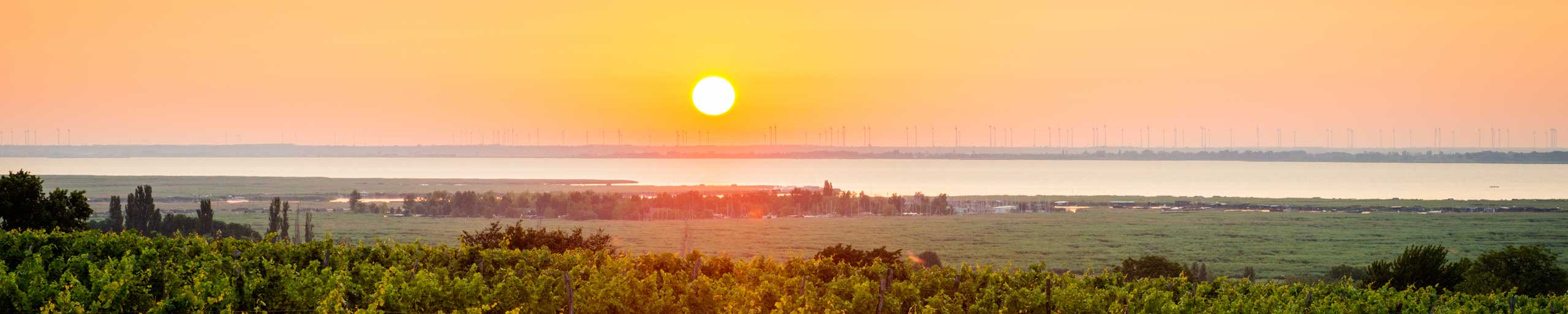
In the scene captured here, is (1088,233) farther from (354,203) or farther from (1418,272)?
(354,203)

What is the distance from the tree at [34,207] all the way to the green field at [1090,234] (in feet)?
113

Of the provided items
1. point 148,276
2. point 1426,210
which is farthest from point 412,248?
point 1426,210

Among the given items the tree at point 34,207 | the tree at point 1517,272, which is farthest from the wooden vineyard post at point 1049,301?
the tree at point 34,207

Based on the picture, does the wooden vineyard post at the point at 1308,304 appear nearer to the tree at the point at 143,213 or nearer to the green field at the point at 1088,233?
the green field at the point at 1088,233

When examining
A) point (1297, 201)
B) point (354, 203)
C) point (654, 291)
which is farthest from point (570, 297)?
point (1297, 201)

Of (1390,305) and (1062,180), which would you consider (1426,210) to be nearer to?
(1062,180)

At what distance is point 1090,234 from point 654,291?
7203cm

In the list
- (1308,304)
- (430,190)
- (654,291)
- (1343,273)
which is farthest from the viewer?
(430,190)

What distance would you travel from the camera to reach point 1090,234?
84750 millimetres

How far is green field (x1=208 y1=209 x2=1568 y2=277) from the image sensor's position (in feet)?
227

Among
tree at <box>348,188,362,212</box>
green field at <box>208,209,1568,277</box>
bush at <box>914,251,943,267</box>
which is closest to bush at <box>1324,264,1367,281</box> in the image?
green field at <box>208,209,1568,277</box>

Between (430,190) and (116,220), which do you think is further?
(430,190)

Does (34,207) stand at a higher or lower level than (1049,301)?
higher

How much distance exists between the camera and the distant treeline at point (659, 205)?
101500 mm
